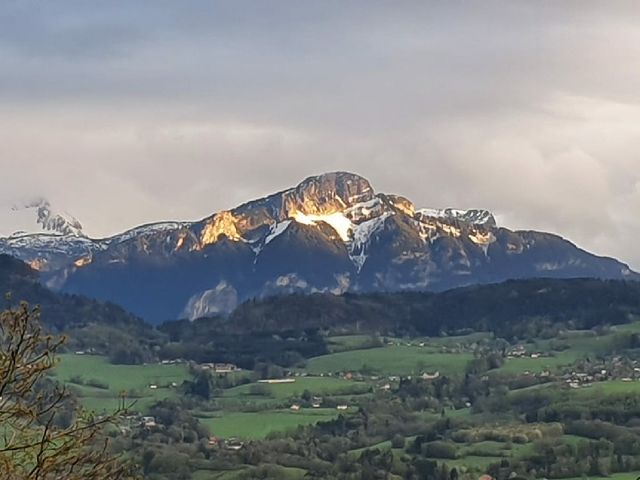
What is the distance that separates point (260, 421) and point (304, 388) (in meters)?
32.7

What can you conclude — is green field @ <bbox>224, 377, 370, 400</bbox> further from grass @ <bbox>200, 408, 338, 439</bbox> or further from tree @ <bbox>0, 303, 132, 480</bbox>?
tree @ <bbox>0, 303, 132, 480</bbox>

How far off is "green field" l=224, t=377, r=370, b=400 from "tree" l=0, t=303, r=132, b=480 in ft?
524

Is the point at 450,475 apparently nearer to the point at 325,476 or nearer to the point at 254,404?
the point at 325,476

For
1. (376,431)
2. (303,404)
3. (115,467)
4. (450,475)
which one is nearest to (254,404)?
(303,404)

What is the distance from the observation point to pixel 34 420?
20.5 meters

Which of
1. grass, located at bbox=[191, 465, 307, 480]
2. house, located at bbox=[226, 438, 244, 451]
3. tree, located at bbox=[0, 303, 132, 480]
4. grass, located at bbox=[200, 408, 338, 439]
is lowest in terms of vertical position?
grass, located at bbox=[191, 465, 307, 480]

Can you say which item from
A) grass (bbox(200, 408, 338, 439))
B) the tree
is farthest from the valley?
the tree

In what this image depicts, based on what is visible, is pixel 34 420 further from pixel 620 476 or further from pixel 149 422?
pixel 149 422

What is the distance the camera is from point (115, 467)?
2248 centimetres

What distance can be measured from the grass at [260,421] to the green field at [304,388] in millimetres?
14885

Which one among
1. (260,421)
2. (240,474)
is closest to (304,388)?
(260,421)

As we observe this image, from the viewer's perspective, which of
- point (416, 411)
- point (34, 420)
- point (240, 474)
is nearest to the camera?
point (34, 420)

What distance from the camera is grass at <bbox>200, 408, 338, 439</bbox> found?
146750 mm

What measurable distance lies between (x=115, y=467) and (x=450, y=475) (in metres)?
91.3
